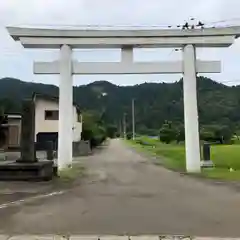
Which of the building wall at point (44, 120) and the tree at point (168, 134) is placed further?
the tree at point (168, 134)

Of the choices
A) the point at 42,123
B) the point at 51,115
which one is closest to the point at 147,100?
the point at 51,115

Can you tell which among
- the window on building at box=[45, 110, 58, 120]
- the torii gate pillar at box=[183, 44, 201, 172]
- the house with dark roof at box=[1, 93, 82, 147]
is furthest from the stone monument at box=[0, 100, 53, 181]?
the window on building at box=[45, 110, 58, 120]

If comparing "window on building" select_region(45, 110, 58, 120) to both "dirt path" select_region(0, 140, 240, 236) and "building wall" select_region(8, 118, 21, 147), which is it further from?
"dirt path" select_region(0, 140, 240, 236)

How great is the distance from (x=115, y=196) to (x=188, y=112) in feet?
28.2

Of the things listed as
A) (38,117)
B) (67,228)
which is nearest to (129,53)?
(67,228)

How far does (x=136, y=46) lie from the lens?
18984mm

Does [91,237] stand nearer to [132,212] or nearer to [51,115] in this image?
[132,212]

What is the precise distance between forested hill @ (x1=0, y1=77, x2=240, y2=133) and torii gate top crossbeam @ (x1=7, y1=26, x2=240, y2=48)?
25.0 m

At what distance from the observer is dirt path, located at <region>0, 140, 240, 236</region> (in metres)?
6.88

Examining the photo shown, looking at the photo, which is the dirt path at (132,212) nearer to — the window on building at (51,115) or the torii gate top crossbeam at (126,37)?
the torii gate top crossbeam at (126,37)

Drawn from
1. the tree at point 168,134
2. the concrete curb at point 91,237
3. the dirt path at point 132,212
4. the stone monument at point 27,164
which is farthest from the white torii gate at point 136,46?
the tree at point 168,134

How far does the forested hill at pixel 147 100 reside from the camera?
64188mm

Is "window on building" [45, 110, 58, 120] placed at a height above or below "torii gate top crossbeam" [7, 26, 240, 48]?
below

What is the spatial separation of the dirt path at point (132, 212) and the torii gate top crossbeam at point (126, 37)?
7969 millimetres
